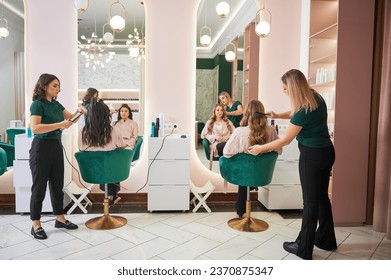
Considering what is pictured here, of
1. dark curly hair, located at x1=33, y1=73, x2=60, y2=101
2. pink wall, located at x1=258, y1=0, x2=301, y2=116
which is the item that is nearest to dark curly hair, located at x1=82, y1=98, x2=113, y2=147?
dark curly hair, located at x1=33, y1=73, x2=60, y2=101

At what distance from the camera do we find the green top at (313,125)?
2154 millimetres

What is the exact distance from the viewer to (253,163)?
2.69 metres

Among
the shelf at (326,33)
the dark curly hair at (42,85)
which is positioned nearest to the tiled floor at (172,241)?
the dark curly hair at (42,85)

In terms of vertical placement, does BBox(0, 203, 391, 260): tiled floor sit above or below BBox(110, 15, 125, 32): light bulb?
below

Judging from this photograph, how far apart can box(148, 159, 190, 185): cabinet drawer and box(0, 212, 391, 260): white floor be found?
34cm

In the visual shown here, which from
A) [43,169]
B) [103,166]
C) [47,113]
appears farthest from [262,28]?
[43,169]

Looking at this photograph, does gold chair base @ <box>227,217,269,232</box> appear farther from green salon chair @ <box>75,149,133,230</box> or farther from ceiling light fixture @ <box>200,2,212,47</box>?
ceiling light fixture @ <box>200,2,212,47</box>

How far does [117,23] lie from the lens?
329cm

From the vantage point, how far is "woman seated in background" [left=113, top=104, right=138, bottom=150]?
3.49m

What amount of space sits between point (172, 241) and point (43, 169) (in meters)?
1.15

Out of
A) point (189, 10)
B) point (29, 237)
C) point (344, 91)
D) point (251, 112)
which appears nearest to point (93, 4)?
point (189, 10)

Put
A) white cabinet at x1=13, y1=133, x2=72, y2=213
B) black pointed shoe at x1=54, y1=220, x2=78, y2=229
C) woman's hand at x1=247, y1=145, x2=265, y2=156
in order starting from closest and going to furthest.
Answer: woman's hand at x1=247, y1=145, x2=265, y2=156
black pointed shoe at x1=54, y1=220, x2=78, y2=229
white cabinet at x1=13, y1=133, x2=72, y2=213
